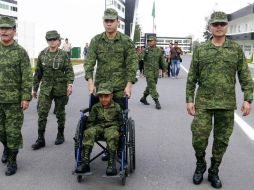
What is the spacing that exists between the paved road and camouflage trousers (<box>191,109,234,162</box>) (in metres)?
0.47

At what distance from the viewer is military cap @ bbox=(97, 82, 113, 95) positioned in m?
5.31

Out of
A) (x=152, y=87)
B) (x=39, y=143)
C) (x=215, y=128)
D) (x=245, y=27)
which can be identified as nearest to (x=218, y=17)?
(x=215, y=128)

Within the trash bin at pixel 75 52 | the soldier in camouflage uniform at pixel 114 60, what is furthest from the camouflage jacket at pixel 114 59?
the trash bin at pixel 75 52

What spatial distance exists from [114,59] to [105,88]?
0.49 m

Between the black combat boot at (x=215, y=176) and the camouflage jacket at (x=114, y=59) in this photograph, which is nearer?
the black combat boot at (x=215, y=176)

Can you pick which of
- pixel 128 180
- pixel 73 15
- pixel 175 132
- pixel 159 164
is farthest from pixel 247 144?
pixel 73 15

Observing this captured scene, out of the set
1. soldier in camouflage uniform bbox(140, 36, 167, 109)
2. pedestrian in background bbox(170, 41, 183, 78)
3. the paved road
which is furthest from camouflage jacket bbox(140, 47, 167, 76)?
pedestrian in background bbox(170, 41, 183, 78)

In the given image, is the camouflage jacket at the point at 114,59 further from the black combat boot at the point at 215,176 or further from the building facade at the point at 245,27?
the building facade at the point at 245,27

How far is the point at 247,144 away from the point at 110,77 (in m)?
2.96

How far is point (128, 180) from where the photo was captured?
17.1ft

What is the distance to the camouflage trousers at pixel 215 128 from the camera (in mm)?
5031

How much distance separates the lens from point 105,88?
17.6 ft

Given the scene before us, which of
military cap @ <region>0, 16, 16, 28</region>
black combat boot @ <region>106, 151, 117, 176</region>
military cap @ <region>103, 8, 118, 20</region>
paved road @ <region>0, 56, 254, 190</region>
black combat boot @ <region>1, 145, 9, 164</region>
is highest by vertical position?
military cap @ <region>103, 8, 118, 20</region>

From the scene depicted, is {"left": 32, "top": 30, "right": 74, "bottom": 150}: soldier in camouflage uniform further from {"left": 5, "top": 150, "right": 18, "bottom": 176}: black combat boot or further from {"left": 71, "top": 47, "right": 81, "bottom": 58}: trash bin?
{"left": 71, "top": 47, "right": 81, "bottom": 58}: trash bin
